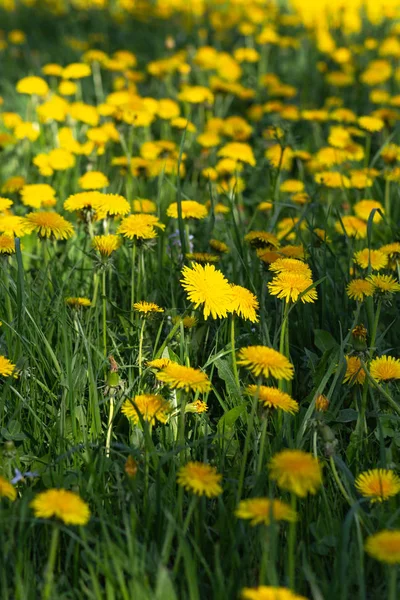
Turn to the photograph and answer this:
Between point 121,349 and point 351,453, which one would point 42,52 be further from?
point 351,453

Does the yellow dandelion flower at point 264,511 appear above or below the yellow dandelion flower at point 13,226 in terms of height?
below

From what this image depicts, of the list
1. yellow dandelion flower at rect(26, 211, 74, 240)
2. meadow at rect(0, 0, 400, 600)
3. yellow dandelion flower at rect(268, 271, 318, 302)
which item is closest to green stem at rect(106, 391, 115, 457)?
meadow at rect(0, 0, 400, 600)

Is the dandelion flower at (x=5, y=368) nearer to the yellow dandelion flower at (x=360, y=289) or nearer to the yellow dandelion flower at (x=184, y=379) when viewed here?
the yellow dandelion flower at (x=184, y=379)

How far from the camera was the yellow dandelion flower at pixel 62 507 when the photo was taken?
117 cm

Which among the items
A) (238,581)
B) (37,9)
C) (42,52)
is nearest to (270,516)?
(238,581)

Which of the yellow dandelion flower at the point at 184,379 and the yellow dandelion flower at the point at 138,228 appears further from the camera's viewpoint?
the yellow dandelion flower at the point at 138,228

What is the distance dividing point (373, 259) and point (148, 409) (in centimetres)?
85

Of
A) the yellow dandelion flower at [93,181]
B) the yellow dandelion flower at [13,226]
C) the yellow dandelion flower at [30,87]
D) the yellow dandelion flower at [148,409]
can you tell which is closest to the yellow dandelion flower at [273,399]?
the yellow dandelion flower at [148,409]

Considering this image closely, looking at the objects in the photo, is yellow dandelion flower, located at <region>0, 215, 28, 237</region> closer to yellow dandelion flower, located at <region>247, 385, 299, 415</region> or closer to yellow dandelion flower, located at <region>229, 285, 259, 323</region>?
yellow dandelion flower, located at <region>229, 285, 259, 323</region>

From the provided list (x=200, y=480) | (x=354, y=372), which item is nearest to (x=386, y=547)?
(x=200, y=480)

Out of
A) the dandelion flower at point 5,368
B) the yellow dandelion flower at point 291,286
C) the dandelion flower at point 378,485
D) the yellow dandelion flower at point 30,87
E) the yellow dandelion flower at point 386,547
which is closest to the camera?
the yellow dandelion flower at point 386,547

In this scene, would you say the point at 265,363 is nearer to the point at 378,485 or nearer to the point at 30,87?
the point at 378,485

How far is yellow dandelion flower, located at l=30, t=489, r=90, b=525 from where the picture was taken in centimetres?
117

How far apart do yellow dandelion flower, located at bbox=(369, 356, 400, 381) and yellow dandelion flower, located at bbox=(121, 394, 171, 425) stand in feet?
1.41
